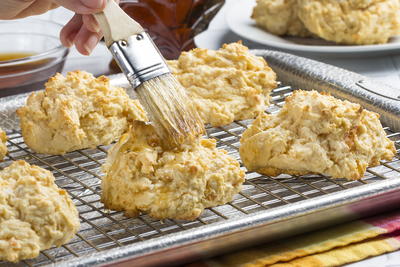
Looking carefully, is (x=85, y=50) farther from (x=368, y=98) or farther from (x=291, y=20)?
(x=291, y=20)

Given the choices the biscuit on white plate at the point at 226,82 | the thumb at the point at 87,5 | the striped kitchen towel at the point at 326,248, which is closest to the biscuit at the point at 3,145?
the thumb at the point at 87,5

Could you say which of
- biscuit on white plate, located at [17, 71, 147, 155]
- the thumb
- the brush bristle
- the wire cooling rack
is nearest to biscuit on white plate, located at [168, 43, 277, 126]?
the wire cooling rack

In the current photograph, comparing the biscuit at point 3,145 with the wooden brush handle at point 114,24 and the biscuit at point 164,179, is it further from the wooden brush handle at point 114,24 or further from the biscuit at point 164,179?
the wooden brush handle at point 114,24

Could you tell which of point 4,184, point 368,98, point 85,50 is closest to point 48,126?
point 85,50

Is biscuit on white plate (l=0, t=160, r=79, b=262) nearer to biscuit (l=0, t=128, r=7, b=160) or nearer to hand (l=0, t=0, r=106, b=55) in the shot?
biscuit (l=0, t=128, r=7, b=160)


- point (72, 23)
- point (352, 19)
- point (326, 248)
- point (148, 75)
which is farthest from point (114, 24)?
point (352, 19)

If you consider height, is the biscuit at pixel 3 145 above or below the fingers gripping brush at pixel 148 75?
below

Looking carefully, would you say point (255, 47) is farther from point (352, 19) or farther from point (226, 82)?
point (226, 82)
